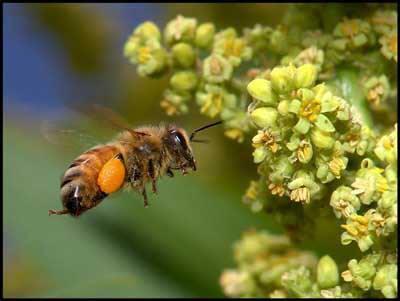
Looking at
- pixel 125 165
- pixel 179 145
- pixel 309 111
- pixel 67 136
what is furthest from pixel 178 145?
pixel 309 111

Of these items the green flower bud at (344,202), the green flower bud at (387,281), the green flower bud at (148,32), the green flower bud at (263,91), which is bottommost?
the green flower bud at (387,281)

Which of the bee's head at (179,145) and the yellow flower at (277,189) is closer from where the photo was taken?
the yellow flower at (277,189)

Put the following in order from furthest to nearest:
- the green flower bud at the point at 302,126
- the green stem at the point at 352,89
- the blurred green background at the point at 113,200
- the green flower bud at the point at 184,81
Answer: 1. the blurred green background at the point at 113,200
2. the green flower bud at the point at 184,81
3. the green stem at the point at 352,89
4. the green flower bud at the point at 302,126

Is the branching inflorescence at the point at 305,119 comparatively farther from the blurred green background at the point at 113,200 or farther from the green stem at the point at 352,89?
the blurred green background at the point at 113,200

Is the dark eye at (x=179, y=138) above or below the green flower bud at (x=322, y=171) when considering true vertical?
above

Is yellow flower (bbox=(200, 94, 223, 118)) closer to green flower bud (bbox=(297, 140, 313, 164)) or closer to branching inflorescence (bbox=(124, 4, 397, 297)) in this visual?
branching inflorescence (bbox=(124, 4, 397, 297))

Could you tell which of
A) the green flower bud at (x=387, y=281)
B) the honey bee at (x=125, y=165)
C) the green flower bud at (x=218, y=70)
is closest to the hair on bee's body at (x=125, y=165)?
the honey bee at (x=125, y=165)

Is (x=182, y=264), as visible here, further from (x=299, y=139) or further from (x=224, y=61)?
(x=299, y=139)

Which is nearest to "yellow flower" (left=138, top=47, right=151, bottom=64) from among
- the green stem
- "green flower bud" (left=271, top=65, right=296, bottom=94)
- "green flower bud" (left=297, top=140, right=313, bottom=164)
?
the green stem

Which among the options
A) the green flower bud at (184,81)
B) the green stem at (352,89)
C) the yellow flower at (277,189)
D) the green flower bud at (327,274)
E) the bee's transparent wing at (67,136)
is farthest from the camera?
the bee's transparent wing at (67,136)
